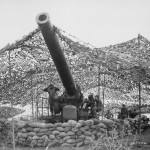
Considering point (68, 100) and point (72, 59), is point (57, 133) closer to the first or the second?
point (68, 100)

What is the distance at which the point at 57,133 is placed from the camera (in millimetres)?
10492

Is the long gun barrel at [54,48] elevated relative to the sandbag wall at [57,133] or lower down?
elevated

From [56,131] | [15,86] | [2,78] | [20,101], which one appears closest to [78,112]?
[56,131]

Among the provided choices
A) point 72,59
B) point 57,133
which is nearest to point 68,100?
point 57,133

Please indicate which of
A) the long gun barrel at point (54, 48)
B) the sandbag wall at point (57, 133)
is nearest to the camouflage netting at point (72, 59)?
the long gun barrel at point (54, 48)

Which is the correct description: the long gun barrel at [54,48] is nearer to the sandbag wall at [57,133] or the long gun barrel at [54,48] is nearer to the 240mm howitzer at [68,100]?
the 240mm howitzer at [68,100]

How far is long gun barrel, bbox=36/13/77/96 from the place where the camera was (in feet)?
24.8

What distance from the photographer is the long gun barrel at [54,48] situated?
24.8ft

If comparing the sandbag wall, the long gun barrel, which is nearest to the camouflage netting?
the long gun barrel

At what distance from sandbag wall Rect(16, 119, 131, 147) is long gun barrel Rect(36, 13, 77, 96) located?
1.34m

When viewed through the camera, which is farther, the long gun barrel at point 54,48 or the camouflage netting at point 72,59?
the camouflage netting at point 72,59

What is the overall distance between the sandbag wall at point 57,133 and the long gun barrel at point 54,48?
134cm

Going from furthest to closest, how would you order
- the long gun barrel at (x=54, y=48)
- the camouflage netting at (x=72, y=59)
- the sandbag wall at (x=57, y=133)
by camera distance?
the camouflage netting at (x=72, y=59) → the sandbag wall at (x=57, y=133) → the long gun barrel at (x=54, y=48)

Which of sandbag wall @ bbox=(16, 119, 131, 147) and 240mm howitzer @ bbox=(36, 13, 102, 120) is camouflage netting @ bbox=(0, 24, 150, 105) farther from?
sandbag wall @ bbox=(16, 119, 131, 147)
